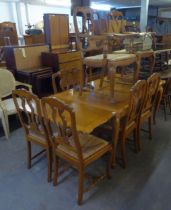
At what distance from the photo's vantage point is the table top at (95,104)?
1.60 m

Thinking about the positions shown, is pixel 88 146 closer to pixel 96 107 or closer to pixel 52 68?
pixel 96 107

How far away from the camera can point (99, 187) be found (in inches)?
71.6

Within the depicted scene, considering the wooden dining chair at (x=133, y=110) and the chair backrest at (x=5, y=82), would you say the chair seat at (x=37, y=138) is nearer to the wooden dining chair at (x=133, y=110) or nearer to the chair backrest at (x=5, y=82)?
the wooden dining chair at (x=133, y=110)

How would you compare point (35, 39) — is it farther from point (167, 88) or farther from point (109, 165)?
point (109, 165)

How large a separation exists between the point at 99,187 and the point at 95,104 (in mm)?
790

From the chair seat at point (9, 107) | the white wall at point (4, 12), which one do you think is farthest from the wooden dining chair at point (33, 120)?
the white wall at point (4, 12)

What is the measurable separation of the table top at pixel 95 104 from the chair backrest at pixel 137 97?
8cm

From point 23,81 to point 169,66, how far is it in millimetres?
2751

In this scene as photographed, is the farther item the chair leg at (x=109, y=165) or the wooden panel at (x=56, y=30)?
the wooden panel at (x=56, y=30)

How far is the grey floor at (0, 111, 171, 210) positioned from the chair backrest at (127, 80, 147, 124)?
54 cm

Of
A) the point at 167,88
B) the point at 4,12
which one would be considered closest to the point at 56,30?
the point at 167,88

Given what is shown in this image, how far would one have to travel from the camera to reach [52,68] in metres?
3.47

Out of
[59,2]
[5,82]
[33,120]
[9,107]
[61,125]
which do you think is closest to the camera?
[61,125]

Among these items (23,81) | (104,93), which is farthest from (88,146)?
(23,81)
